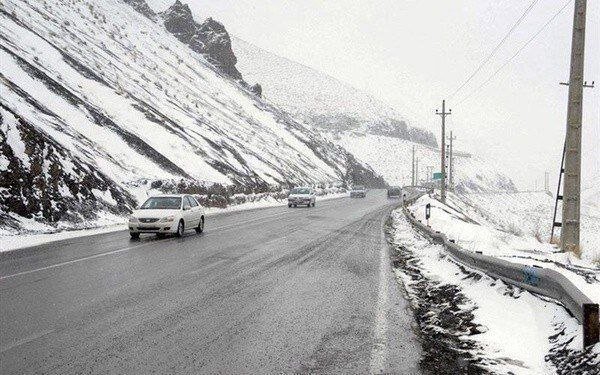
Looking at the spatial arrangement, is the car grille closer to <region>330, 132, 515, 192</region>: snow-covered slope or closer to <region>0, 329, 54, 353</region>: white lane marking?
<region>0, 329, 54, 353</region>: white lane marking

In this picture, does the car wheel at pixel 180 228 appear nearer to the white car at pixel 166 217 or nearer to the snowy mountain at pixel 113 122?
the white car at pixel 166 217

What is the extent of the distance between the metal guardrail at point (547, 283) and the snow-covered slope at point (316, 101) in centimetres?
15743

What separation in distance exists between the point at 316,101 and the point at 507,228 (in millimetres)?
149459

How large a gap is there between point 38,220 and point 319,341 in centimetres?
1586

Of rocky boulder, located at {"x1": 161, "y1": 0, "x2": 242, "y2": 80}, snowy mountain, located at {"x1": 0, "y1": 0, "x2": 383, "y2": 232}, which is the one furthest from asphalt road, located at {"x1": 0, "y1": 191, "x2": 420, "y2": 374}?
rocky boulder, located at {"x1": 161, "y1": 0, "x2": 242, "y2": 80}

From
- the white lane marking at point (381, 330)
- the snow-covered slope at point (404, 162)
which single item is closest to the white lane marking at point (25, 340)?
the white lane marking at point (381, 330)

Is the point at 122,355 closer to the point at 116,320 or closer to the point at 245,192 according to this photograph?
the point at 116,320

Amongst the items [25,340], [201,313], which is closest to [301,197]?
[201,313]

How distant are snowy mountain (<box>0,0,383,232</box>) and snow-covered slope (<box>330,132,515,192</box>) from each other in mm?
57777

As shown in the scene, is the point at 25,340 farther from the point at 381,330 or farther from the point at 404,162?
the point at 404,162

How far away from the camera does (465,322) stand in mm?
6578

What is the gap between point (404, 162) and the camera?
15150 centimetres

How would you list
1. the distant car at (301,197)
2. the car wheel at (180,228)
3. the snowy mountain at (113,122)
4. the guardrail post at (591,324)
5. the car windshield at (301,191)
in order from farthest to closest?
the car windshield at (301,191)
the distant car at (301,197)
the snowy mountain at (113,122)
the car wheel at (180,228)
the guardrail post at (591,324)

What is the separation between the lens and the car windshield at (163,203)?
17.6 m
